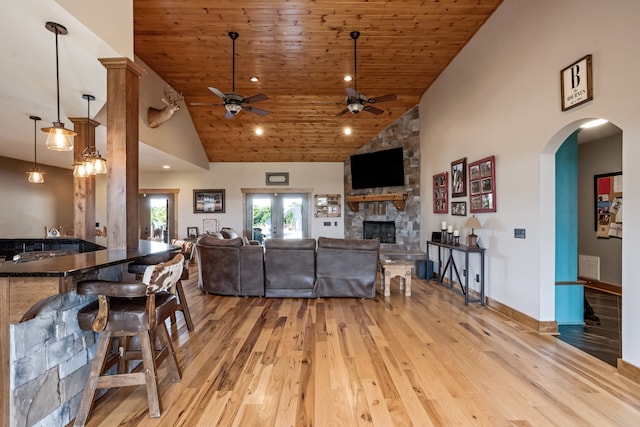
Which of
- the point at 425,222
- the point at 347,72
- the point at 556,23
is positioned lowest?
the point at 425,222

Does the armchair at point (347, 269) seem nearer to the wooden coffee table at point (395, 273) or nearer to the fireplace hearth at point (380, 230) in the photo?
the wooden coffee table at point (395, 273)

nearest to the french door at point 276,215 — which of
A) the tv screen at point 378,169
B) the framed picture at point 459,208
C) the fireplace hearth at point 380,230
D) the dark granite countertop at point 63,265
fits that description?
the tv screen at point 378,169

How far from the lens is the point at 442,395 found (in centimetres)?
211

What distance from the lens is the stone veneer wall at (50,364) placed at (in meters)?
1.56

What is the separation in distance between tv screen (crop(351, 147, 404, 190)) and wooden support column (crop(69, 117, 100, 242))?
5.74 meters

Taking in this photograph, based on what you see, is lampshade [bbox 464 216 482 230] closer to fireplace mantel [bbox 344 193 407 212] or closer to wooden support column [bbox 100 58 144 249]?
fireplace mantel [bbox 344 193 407 212]

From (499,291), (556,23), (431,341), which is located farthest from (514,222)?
(556,23)

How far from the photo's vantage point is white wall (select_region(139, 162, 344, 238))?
345 inches

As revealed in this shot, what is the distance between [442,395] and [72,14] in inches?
144

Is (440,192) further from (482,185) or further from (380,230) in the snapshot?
(380,230)

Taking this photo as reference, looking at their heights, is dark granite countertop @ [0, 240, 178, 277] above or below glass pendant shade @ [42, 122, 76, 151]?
below

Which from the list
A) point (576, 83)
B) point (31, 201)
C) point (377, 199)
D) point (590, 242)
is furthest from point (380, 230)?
point (31, 201)

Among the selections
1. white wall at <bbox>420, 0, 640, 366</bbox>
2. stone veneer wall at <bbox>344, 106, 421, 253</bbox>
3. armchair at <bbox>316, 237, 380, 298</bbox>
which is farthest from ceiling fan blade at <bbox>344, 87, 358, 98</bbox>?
stone veneer wall at <bbox>344, 106, 421, 253</bbox>

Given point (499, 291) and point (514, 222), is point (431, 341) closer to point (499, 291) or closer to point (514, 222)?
point (499, 291)
